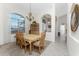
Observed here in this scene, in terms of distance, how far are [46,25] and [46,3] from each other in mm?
389

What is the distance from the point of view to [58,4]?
7.58 ft

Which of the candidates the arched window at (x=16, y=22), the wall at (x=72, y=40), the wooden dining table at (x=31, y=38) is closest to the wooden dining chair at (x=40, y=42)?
the wooden dining table at (x=31, y=38)

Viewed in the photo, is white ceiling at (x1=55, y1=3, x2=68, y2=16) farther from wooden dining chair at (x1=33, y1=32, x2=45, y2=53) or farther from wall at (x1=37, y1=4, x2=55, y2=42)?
wooden dining chair at (x1=33, y1=32, x2=45, y2=53)

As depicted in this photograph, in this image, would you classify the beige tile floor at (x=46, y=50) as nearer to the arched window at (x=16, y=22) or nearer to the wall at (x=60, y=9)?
the arched window at (x=16, y=22)

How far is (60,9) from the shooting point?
229 centimetres

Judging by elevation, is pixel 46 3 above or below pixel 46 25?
above

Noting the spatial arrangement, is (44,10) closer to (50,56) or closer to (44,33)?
(44,33)

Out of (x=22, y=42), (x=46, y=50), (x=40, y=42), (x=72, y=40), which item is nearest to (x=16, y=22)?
(x=22, y=42)

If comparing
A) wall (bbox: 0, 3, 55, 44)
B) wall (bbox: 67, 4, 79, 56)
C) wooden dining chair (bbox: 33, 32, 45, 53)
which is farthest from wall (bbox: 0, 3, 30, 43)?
wall (bbox: 67, 4, 79, 56)

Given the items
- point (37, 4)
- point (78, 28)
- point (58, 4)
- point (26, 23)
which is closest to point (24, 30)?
point (26, 23)

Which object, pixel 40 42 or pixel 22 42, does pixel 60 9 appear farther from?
pixel 22 42

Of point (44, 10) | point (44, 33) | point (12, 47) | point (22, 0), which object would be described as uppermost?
point (22, 0)

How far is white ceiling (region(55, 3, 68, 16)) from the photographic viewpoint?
228cm

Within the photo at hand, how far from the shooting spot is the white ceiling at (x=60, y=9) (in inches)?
89.8
